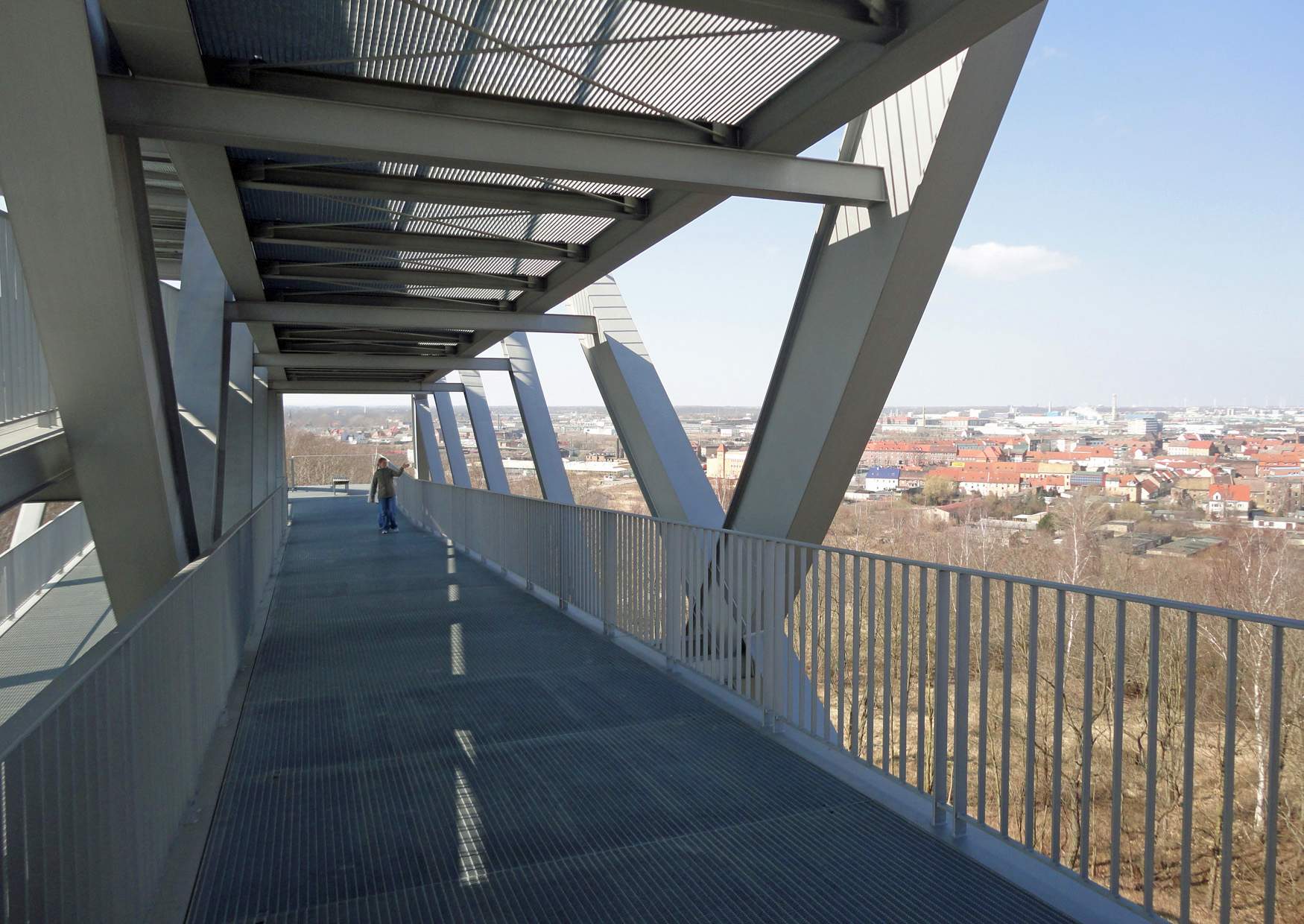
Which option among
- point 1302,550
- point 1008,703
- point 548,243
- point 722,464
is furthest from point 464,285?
point 1302,550

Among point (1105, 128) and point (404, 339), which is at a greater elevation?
point (1105, 128)

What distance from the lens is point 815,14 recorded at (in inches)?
119

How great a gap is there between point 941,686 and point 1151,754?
92 cm

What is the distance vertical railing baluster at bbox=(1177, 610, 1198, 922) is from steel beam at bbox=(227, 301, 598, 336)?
8.03 meters

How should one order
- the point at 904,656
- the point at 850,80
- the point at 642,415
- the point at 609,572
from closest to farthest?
1. the point at 850,80
2. the point at 904,656
3. the point at 609,572
4. the point at 642,415

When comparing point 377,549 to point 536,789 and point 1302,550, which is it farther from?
point 1302,550

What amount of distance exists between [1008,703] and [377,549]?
12.2 m

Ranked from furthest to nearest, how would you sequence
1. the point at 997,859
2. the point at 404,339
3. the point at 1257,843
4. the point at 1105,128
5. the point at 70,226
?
the point at 1105,128, the point at 1257,843, the point at 404,339, the point at 70,226, the point at 997,859

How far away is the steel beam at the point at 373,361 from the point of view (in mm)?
14008

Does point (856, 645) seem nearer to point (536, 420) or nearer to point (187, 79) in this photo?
point (187, 79)

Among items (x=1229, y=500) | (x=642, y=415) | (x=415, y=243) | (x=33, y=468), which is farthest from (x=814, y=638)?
(x=1229, y=500)

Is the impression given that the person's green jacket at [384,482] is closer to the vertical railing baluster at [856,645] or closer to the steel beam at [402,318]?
→ the steel beam at [402,318]

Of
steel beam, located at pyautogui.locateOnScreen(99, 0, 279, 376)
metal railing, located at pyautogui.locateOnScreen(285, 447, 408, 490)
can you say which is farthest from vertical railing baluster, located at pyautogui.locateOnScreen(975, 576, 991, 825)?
metal railing, located at pyautogui.locateOnScreen(285, 447, 408, 490)

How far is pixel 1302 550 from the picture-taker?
1823 cm
